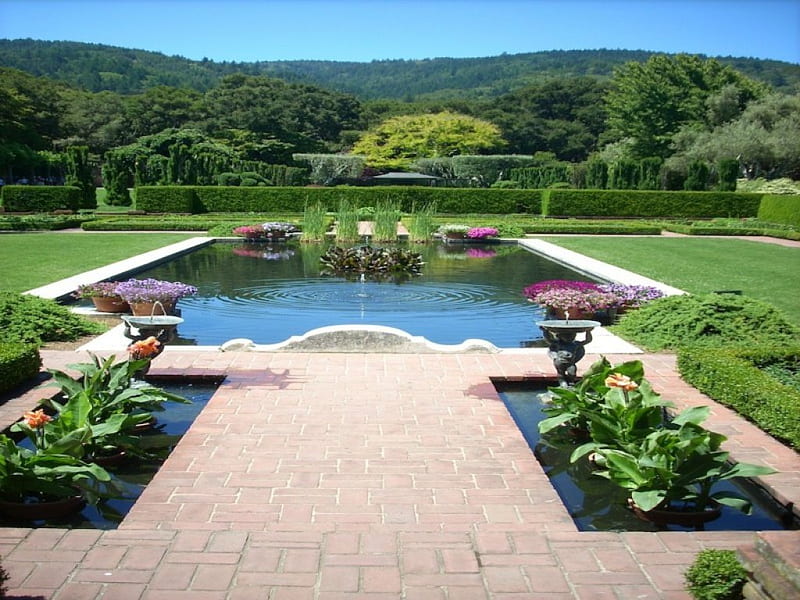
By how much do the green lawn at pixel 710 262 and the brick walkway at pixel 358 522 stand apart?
6094mm

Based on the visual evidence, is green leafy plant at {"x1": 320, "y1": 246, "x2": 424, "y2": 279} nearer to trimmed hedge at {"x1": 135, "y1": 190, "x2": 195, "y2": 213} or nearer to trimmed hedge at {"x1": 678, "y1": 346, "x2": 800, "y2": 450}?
trimmed hedge at {"x1": 678, "y1": 346, "x2": 800, "y2": 450}

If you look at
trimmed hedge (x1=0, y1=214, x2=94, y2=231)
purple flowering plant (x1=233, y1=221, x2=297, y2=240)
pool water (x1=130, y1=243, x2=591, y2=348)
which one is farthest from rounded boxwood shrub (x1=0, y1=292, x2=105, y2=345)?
trimmed hedge (x1=0, y1=214, x2=94, y2=231)

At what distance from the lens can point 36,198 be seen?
26.7m

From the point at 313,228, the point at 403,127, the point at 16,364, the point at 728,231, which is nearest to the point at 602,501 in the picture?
the point at 16,364

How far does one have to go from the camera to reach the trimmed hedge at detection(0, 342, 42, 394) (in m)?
5.48

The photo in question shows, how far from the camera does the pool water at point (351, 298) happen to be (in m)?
8.51

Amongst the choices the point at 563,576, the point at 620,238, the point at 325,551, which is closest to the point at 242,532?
the point at 325,551

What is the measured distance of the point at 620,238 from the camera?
21.3 metres

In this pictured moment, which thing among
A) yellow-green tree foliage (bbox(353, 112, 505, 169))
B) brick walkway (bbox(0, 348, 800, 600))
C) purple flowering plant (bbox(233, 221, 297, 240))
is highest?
yellow-green tree foliage (bbox(353, 112, 505, 169))

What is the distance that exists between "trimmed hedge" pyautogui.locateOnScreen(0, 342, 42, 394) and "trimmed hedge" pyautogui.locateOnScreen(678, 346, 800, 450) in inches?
210

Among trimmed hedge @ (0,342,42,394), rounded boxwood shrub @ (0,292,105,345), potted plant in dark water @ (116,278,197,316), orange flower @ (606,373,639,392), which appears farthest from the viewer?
potted plant in dark water @ (116,278,197,316)

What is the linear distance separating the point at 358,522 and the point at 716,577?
1.59 m

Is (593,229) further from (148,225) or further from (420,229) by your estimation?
(148,225)

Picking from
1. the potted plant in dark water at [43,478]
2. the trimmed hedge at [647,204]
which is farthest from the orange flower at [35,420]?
the trimmed hedge at [647,204]
